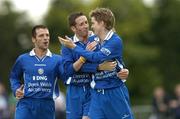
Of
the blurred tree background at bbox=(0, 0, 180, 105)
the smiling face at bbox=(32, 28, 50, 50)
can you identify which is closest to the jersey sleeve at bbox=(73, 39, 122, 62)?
the smiling face at bbox=(32, 28, 50, 50)

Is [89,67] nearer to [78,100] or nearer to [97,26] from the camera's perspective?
[97,26]

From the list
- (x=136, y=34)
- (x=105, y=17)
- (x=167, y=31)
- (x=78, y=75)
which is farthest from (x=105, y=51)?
(x=167, y=31)

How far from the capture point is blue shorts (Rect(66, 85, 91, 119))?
489 inches

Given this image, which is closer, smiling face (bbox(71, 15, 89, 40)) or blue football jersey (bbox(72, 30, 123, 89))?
blue football jersey (bbox(72, 30, 123, 89))

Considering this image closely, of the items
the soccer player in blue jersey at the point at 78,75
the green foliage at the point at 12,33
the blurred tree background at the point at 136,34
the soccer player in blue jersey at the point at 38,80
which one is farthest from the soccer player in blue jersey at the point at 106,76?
the green foliage at the point at 12,33

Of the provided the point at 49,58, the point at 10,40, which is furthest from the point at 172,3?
the point at 49,58

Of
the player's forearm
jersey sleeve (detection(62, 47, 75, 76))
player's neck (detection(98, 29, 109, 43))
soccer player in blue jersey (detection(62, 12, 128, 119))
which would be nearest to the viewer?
player's neck (detection(98, 29, 109, 43))

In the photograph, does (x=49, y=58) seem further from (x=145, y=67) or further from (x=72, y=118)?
(x=145, y=67)

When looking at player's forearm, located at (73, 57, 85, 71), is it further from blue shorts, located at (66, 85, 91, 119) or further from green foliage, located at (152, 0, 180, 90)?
green foliage, located at (152, 0, 180, 90)

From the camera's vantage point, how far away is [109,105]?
11758 millimetres

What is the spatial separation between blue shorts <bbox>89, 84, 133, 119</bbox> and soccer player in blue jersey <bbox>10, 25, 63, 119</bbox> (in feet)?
4.79

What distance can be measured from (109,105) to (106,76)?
0.45 m

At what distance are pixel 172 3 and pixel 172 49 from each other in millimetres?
3970

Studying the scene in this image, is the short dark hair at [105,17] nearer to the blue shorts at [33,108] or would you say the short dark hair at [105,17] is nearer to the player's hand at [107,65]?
the player's hand at [107,65]
